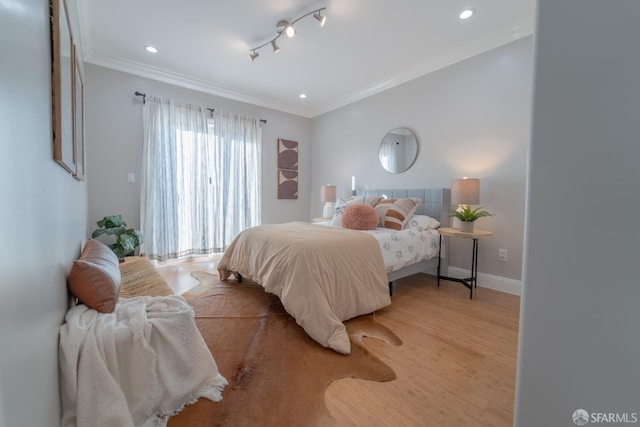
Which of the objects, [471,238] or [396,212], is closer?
[471,238]

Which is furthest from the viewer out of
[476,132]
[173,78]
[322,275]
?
[173,78]

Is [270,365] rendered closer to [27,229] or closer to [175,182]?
[27,229]

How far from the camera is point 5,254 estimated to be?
0.50 meters

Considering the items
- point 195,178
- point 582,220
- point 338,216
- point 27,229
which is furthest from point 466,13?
point 195,178

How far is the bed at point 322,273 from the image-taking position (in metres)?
1.78

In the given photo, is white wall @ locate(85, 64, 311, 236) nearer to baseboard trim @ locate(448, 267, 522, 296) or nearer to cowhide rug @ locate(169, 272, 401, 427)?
cowhide rug @ locate(169, 272, 401, 427)

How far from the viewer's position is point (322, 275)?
188 cm

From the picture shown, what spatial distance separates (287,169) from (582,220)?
4751 mm

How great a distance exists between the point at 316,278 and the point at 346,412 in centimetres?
80

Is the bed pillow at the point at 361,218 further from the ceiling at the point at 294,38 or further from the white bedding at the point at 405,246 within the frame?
the ceiling at the point at 294,38

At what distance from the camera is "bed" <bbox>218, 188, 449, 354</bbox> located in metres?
1.78

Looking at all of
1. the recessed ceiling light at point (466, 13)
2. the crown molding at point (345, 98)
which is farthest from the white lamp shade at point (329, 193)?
the recessed ceiling light at point (466, 13)

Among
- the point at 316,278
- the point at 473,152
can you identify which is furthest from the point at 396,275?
the point at 473,152

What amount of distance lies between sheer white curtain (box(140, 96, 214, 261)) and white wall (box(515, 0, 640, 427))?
13.5 ft
